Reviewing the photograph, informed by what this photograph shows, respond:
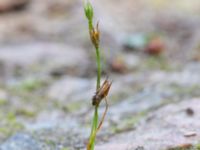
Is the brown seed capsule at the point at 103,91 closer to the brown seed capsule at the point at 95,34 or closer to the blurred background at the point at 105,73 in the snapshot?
Result: the brown seed capsule at the point at 95,34

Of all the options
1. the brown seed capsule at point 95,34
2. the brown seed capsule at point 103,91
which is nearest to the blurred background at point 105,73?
the brown seed capsule at point 103,91

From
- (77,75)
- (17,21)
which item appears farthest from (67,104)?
(17,21)

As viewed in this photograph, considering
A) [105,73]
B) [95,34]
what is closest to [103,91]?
[95,34]

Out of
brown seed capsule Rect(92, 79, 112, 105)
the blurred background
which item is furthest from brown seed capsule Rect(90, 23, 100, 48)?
the blurred background

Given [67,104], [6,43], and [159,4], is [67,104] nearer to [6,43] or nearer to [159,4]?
[6,43]

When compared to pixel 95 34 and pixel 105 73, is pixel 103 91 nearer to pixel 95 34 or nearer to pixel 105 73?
pixel 95 34

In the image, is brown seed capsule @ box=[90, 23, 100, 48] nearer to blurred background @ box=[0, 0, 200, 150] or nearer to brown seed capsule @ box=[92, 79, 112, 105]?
brown seed capsule @ box=[92, 79, 112, 105]

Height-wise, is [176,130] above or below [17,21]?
below

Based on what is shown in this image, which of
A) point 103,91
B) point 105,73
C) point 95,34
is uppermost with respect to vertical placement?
point 95,34
